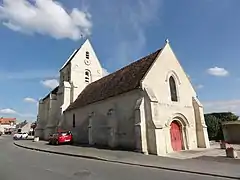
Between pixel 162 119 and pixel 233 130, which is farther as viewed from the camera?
pixel 233 130

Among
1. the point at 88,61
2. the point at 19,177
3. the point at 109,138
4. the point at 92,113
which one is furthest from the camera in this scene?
the point at 88,61

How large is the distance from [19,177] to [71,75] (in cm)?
2919

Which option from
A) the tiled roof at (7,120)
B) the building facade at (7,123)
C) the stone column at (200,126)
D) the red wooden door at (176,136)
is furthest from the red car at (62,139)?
→ the tiled roof at (7,120)

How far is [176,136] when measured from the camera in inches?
788

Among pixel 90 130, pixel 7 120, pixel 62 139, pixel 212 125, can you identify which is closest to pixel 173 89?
pixel 90 130

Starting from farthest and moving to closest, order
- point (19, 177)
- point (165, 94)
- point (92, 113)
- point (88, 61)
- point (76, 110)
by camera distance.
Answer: point (88, 61) → point (76, 110) → point (92, 113) → point (165, 94) → point (19, 177)

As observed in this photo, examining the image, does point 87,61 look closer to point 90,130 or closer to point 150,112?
point 90,130

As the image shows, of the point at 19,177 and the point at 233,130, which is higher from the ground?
the point at 233,130

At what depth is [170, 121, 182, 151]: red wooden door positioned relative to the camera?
1962 cm

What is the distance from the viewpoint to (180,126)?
20.7m

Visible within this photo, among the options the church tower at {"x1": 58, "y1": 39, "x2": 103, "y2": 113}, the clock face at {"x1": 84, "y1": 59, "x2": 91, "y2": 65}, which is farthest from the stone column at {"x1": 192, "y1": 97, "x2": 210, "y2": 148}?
the clock face at {"x1": 84, "y1": 59, "x2": 91, "y2": 65}

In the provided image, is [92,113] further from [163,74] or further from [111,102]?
[163,74]

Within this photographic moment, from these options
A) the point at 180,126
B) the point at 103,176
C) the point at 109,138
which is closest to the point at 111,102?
the point at 109,138

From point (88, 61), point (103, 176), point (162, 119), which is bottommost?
point (103, 176)
